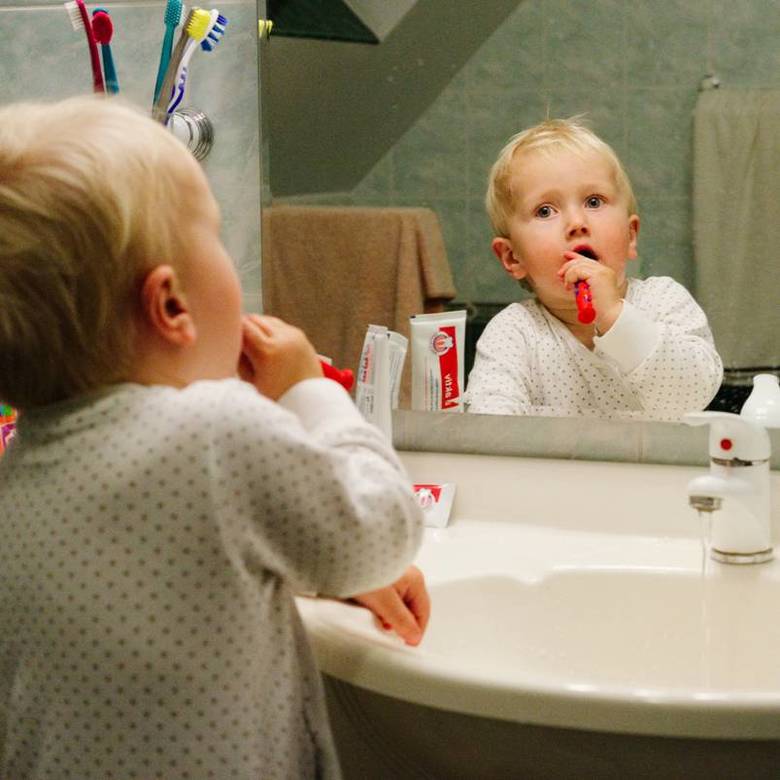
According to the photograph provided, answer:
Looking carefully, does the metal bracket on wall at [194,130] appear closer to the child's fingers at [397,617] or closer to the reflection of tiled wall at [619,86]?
the reflection of tiled wall at [619,86]

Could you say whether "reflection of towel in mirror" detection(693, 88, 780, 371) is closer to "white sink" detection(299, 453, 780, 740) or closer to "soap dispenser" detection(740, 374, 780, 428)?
"soap dispenser" detection(740, 374, 780, 428)

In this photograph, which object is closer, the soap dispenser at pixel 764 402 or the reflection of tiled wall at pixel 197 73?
the soap dispenser at pixel 764 402

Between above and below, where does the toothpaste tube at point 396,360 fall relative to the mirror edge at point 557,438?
above

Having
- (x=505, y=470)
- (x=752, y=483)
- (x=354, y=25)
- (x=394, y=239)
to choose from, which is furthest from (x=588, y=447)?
(x=354, y=25)

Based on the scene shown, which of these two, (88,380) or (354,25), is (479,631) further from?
(354,25)

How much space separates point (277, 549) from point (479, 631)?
360 mm

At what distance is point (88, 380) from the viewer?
0.69 m

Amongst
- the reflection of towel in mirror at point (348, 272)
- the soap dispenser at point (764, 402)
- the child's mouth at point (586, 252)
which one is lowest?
the soap dispenser at point (764, 402)

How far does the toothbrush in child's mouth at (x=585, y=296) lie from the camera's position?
3.63 feet

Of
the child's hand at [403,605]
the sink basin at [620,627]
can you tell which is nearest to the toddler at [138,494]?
the child's hand at [403,605]

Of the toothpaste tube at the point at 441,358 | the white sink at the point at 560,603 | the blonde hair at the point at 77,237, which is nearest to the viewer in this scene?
the blonde hair at the point at 77,237

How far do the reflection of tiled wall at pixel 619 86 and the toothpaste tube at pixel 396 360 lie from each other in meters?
0.12

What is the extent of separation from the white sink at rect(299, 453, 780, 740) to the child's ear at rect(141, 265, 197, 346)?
9.9 inches

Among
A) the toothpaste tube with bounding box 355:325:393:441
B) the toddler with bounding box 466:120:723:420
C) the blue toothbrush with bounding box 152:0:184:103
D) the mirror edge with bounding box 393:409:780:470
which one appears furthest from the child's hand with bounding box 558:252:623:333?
the blue toothbrush with bounding box 152:0:184:103
